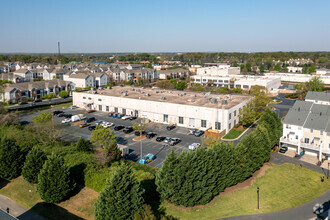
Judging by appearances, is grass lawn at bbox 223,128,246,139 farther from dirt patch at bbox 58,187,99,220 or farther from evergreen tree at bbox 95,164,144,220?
evergreen tree at bbox 95,164,144,220

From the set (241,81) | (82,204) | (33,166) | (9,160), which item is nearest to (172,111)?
(33,166)

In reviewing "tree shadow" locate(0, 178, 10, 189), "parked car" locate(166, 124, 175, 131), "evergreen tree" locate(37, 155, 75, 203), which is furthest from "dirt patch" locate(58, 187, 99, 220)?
"parked car" locate(166, 124, 175, 131)

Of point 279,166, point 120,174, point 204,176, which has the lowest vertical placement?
point 279,166

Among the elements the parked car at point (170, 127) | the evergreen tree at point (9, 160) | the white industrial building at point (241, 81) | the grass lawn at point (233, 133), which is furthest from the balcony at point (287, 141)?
the white industrial building at point (241, 81)

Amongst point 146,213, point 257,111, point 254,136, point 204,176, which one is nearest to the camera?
point 146,213

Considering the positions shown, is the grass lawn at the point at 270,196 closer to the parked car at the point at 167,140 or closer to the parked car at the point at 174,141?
the parked car at the point at 174,141

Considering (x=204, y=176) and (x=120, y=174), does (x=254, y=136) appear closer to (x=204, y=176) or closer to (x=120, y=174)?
(x=204, y=176)

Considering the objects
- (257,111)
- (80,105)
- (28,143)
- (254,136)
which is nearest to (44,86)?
(80,105)
